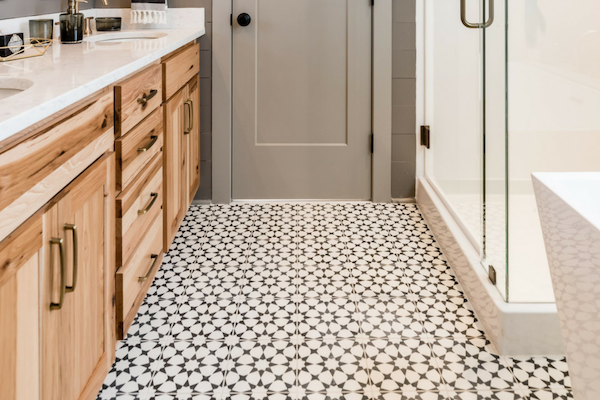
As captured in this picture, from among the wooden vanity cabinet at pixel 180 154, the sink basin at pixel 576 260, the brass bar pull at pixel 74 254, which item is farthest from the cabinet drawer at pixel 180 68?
the sink basin at pixel 576 260

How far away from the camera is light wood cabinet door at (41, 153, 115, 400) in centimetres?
104

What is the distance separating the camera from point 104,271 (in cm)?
138

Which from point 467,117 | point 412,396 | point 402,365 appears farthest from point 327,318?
point 467,117

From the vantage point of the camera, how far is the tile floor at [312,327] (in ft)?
5.00

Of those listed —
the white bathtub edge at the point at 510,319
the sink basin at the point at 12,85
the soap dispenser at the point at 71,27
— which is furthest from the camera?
the soap dispenser at the point at 71,27

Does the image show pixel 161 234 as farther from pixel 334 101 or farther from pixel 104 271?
pixel 334 101

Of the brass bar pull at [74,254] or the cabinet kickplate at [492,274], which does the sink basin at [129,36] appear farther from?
the cabinet kickplate at [492,274]

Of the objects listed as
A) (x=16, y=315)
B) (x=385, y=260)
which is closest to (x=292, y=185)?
(x=385, y=260)

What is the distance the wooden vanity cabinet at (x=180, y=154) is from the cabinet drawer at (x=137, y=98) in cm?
19

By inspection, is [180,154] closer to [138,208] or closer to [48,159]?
[138,208]

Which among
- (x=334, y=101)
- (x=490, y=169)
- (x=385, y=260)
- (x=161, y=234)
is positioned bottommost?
(x=385, y=260)

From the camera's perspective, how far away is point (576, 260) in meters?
0.81

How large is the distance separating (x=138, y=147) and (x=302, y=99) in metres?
1.49

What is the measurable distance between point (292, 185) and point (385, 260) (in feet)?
3.00
